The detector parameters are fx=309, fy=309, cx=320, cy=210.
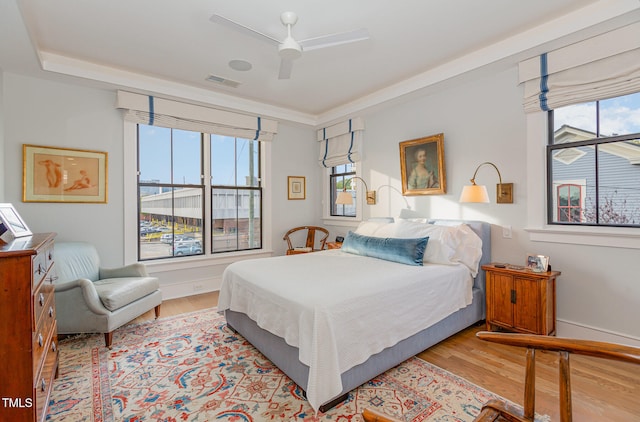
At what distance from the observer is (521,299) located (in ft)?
9.12

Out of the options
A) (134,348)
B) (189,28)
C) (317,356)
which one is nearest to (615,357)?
(317,356)

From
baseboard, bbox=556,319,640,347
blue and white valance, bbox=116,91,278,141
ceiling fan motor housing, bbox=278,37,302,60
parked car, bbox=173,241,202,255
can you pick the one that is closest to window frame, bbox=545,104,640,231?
baseboard, bbox=556,319,640,347

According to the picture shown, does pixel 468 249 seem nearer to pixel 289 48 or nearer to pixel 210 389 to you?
pixel 289 48

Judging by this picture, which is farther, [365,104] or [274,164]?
[274,164]

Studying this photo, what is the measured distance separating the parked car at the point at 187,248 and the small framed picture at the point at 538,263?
13.4 feet

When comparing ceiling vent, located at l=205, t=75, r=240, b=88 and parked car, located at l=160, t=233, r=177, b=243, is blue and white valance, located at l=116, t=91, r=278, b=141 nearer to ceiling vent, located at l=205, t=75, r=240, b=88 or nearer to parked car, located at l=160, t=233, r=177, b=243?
ceiling vent, located at l=205, t=75, r=240, b=88

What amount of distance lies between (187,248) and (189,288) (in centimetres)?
57

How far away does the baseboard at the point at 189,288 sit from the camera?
420 cm

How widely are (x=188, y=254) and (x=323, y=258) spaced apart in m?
2.26

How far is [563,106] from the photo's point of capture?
2826 mm

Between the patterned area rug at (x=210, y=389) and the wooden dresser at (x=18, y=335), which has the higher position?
the wooden dresser at (x=18, y=335)

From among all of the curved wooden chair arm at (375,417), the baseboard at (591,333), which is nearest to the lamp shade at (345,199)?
the baseboard at (591,333)

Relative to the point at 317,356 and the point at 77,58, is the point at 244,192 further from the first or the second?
the point at 317,356

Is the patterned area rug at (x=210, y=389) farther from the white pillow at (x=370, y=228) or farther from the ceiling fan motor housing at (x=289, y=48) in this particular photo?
the ceiling fan motor housing at (x=289, y=48)
